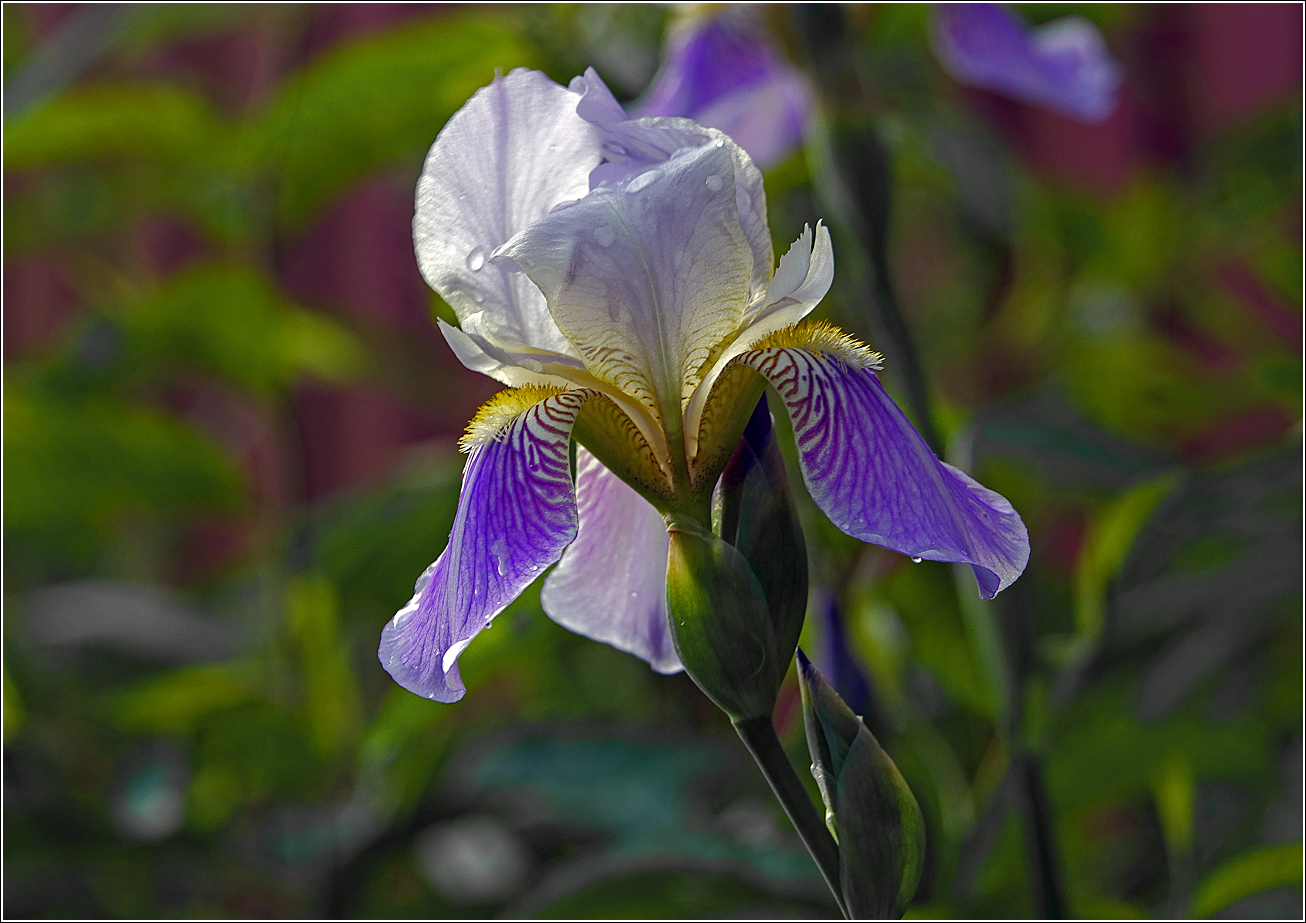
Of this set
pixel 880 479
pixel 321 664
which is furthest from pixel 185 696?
pixel 880 479

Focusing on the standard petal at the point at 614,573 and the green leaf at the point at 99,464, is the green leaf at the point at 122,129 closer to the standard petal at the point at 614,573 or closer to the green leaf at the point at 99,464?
the green leaf at the point at 99,464

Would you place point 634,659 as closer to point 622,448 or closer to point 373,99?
point 373,99

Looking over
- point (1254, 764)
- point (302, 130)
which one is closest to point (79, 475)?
point (302, 130)

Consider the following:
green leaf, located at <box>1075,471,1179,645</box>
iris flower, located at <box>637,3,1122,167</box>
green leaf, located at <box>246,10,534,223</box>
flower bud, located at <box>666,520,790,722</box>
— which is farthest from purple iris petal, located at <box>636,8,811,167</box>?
flower bud, located at <box>666,520,790,722</box>

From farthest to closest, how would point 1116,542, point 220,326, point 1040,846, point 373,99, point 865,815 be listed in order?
1. point 220,326
2. point 373,99
3. point 1116,542
4. point 1040,846
5. point 865,815

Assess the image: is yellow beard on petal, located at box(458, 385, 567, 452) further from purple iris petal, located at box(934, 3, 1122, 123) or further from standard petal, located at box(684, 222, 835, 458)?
purple iris petal, located at box(934, 3, 1122, 123)

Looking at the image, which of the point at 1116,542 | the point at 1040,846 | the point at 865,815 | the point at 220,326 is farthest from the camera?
the point at 220,326

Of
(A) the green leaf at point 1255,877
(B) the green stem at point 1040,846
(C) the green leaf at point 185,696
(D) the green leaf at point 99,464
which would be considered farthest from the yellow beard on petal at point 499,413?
(D) the green leaf at point 99,464
